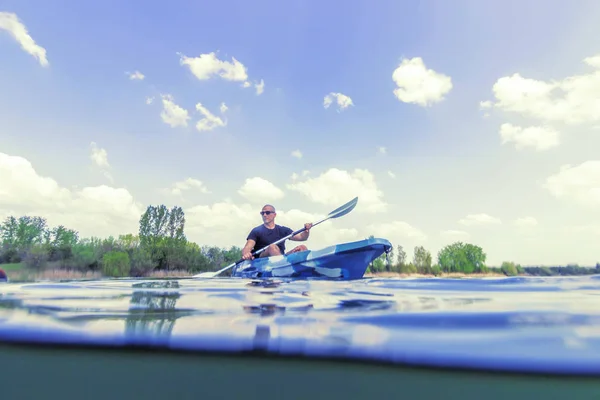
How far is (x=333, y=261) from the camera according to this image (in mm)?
6742

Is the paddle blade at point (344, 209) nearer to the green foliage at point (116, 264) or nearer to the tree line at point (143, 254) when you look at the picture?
the tree line at point (143, 254)

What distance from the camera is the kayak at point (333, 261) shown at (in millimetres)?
6699

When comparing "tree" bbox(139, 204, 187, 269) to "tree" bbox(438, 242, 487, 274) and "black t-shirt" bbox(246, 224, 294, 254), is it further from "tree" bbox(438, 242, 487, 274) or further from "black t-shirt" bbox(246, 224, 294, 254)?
"tree" bbox(438, 242, 487, 274)

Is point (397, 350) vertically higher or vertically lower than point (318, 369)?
higher

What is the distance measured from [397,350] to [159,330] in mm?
1314

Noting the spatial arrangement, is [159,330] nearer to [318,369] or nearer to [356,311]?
[318,369]

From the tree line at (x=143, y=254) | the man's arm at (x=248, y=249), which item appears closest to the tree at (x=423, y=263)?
the tree line at (x=143, y=254)

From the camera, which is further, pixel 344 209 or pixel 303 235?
pixel 344 209

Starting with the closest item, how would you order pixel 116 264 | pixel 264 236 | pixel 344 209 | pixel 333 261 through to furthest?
1. pixel 333 261
2. pixel 116 264
3. pixel 264 236
4. pixel 344 209

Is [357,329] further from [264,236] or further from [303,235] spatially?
[303,235]

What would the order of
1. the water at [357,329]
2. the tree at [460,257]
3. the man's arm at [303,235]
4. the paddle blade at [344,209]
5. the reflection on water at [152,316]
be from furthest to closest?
1. the tree at [460,257]
2. the paddle blade at [344,209]
3. the man's arm at [303,235]
4. the reflection on water at [152,316]
5. the water at [357,329]

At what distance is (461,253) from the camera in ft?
54.7

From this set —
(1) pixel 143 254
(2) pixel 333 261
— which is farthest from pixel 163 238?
(2) pixel 333 261

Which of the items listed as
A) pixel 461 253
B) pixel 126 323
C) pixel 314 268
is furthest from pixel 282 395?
pixel 461 253
